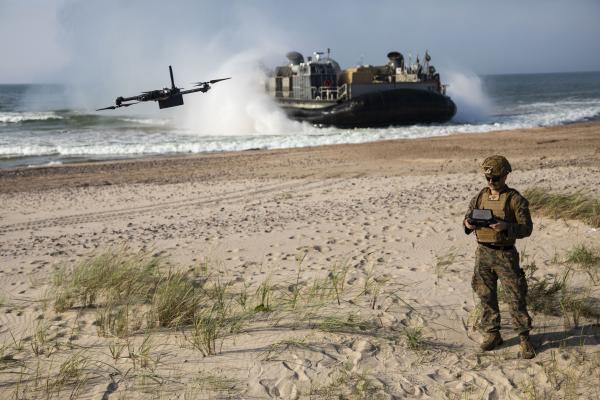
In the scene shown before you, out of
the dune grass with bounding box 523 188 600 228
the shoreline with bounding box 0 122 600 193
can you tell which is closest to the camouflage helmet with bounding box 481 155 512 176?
the dune grass with bounding box 523 188 600 228

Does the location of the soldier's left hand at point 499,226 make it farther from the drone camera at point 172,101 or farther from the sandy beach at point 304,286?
the drone camera at point 172,101

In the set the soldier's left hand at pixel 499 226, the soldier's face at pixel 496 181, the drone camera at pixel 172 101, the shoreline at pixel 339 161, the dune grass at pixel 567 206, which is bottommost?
the shoreline at pixel 339 161

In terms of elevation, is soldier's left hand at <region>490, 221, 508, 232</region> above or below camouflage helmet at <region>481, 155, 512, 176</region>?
below

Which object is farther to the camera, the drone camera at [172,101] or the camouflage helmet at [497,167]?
the drone camera at [172,101]

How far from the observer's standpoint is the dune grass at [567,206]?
5965 mm

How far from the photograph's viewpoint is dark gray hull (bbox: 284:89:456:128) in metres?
19.8

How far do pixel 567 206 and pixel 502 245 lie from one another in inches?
139

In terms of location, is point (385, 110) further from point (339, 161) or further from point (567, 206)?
point (567, 206)

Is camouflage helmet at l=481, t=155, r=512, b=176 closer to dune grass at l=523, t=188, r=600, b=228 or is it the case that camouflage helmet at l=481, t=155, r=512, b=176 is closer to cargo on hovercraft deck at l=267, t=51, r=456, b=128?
dune grass at l=523, t=188, r=600, b=228

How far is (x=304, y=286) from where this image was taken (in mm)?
4551

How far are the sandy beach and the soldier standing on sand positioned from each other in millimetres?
262

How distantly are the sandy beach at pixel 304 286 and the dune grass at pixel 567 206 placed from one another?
150 millimetres

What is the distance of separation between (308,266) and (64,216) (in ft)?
14.4

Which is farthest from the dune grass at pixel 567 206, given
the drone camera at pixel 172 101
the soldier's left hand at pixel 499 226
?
the drone camera at pixel 172 101
